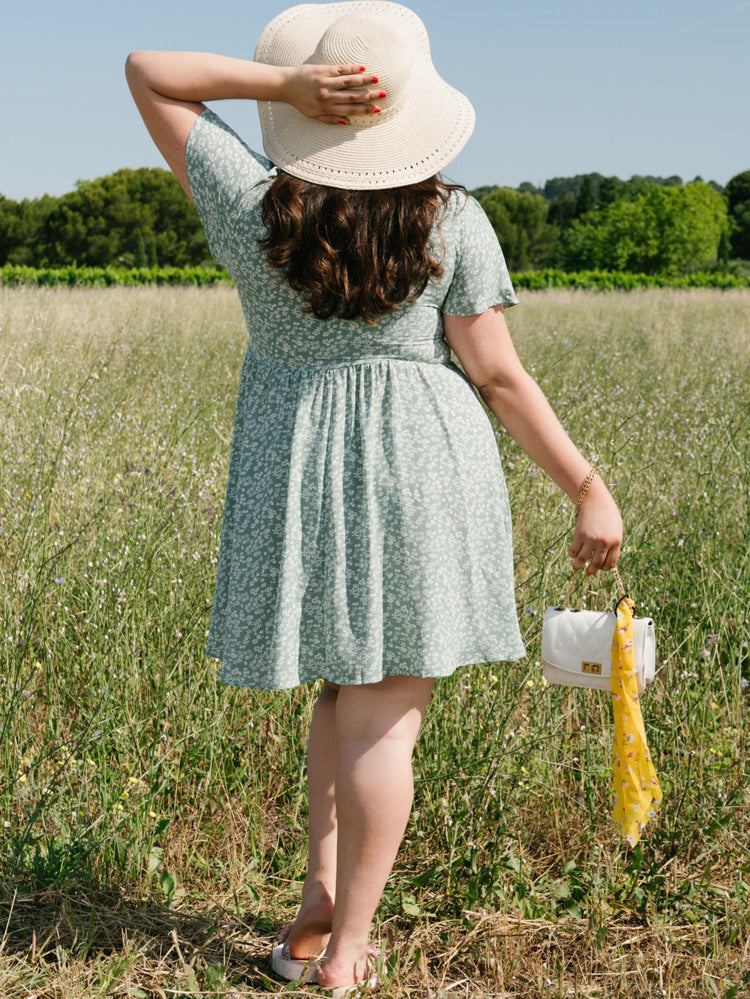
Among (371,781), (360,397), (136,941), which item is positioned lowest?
(136,941)

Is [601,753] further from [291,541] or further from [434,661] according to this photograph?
[291,541]

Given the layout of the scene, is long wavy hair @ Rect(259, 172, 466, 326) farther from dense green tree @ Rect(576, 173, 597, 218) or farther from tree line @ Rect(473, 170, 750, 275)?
dense green tree @ Rect(576, 173, 597, 218)

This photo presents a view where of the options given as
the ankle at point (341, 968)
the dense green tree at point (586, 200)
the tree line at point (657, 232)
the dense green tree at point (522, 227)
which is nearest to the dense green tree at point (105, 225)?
the tree line at point (657, 232)

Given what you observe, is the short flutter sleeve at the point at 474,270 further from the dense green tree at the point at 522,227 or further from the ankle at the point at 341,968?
the dense green tree at the point at 522,227

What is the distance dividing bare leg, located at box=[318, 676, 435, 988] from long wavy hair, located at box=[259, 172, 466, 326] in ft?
2.36

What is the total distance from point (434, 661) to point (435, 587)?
132 mm

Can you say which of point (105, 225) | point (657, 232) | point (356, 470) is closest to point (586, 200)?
point (657, 232)

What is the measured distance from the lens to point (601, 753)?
7.75 ft

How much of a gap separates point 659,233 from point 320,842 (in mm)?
68522

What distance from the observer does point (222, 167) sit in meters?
1.51

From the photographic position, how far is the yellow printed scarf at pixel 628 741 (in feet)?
5.51

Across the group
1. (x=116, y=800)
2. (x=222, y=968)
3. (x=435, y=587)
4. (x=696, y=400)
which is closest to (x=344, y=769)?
(x=435, y=587)

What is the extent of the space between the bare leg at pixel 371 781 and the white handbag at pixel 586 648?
282 mm

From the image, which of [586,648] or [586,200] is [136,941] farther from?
[586,200]
